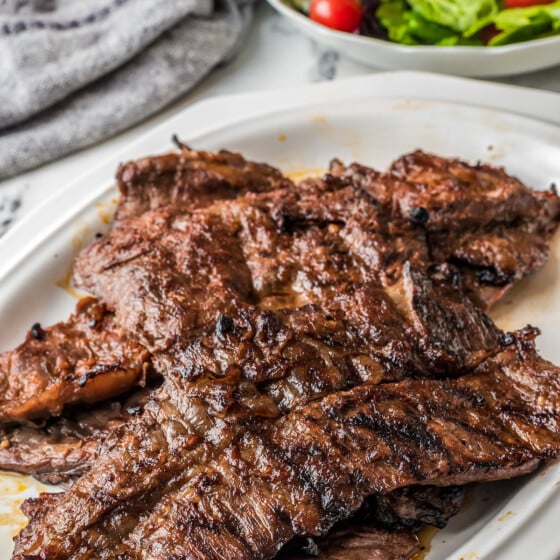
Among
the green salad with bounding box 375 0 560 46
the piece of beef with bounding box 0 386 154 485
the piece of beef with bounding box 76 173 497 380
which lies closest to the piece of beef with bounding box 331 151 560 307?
the piece of beef with bounding box 76 173 497 380

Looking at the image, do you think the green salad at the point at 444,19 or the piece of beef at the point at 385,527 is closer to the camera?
the piece of beef at the point at 385,527

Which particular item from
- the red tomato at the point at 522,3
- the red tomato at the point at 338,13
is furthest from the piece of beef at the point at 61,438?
the red tomato at the point at 522,3

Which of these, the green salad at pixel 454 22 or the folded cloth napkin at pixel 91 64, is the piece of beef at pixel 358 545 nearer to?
the folded cloth napkin at pixel 91 64

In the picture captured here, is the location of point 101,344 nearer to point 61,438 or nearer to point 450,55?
point 61,438

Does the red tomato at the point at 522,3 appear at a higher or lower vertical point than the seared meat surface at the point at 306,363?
higher

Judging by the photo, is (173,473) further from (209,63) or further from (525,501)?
(209,63)

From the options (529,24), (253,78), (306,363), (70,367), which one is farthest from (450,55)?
(70,367)

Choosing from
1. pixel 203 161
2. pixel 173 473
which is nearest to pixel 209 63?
pixel 203 161
